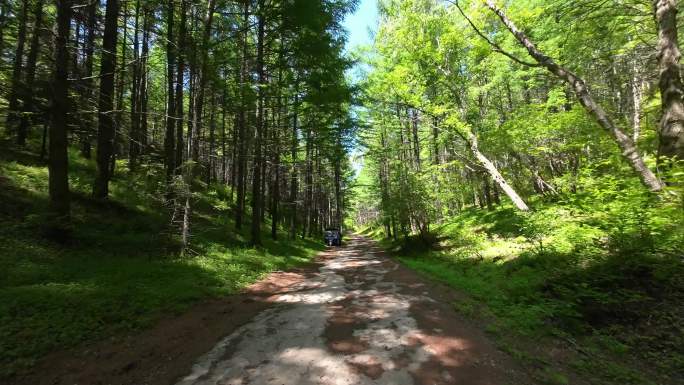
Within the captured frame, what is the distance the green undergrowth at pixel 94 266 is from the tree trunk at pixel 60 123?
2.15ft

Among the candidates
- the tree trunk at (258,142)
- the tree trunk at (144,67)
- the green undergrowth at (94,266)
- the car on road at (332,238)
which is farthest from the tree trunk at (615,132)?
the car on road at (332,238)

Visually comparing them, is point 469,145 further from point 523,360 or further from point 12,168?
point 12,168

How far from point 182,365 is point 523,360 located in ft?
15.0

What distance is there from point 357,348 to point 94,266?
21.6ft

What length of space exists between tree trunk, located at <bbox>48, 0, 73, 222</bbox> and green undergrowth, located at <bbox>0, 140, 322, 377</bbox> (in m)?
0.66

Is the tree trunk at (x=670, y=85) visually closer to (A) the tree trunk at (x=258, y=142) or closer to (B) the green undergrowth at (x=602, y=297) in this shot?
(B) the green undergrowth at (x=602, y=297)

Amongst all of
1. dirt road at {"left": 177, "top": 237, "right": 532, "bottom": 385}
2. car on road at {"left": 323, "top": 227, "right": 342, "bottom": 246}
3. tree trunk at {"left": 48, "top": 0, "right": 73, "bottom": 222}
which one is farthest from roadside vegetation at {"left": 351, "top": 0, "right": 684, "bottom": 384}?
car on road at {"left": 323, "top": 227, "right": 342, "bottom": 246}

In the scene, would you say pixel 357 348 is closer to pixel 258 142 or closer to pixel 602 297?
pixel 602 297

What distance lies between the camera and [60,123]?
757cm

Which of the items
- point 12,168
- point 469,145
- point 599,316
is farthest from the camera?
point 469,145

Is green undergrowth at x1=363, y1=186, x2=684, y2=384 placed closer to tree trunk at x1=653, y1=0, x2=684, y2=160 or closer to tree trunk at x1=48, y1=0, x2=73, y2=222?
tree trunk at x1=653, y1=0, x2=684, y2=160

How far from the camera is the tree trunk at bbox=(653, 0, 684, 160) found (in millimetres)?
5242

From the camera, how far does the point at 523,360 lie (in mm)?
4035

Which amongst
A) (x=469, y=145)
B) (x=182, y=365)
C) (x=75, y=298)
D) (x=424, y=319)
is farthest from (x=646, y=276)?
(x=469, y=145)
